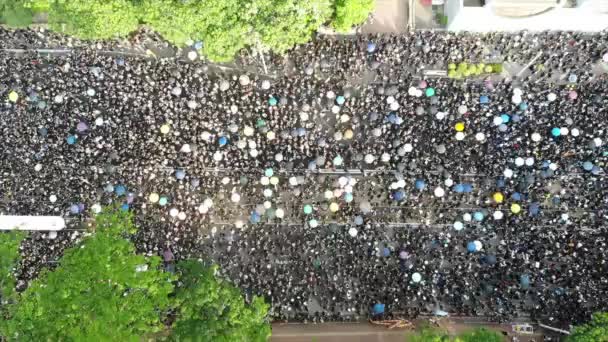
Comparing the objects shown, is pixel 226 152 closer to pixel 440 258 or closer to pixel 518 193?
pixel 440 258

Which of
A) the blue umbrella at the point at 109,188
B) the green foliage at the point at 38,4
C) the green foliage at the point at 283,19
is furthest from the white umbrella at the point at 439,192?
the green foliage at the point at 38,4

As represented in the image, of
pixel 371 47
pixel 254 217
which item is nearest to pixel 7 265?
pixel 254 217

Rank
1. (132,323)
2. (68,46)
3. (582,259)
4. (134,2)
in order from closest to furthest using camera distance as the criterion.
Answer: (132,323) < (134,2) < (582,259) < (68,46)

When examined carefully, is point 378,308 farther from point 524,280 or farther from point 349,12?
point 349,12

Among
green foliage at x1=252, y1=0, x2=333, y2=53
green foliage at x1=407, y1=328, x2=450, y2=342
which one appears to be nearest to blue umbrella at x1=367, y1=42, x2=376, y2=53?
green foliage at x1=252, y1=0, x2=333, y2=53

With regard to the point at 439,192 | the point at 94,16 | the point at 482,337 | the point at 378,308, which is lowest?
the point at 378,308

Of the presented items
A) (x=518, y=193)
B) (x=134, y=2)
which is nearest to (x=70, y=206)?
(x=134, y=2)
